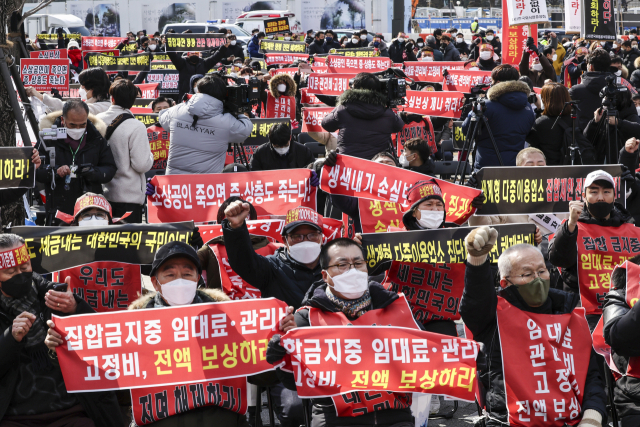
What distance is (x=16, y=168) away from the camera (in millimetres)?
6219

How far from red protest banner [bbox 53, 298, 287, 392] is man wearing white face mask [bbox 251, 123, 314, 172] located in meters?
3.89

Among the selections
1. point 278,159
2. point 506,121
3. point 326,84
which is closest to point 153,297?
point 278,159

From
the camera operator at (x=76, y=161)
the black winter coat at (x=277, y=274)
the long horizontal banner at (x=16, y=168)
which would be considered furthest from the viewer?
the camera operator at (x=76, y=161)

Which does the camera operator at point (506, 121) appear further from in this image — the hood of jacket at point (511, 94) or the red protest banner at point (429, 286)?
the red protest banner at point (429, 286)

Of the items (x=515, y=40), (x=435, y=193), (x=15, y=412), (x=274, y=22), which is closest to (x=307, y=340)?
(x=15, y=412)

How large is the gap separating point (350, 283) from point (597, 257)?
1.85 m

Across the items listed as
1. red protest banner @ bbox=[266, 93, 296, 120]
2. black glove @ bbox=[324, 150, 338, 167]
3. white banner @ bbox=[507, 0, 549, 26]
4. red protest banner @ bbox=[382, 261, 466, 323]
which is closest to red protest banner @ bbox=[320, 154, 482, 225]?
black glove @ bbox=[324, 150, 338, 167]

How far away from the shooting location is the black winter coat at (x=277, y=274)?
4629mm

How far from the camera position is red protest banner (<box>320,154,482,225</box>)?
569cm

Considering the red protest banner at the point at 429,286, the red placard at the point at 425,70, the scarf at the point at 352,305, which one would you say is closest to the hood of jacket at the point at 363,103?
the red protest banner at the point at 429,286

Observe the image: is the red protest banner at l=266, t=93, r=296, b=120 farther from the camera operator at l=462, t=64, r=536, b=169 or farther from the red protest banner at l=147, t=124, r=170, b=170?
the camera operator at l=462, t=64, r=536, b=169

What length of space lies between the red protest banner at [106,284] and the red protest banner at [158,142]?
4520 mm

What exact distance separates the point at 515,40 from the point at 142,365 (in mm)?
13370

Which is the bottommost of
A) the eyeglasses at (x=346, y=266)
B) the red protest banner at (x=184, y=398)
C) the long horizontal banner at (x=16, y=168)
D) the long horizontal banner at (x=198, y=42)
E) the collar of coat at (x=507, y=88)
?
the red protest banner at (x=184, y=398)
